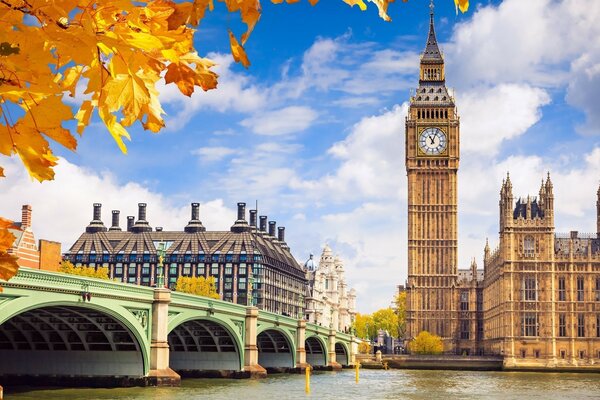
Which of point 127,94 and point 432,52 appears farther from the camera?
point 432,52

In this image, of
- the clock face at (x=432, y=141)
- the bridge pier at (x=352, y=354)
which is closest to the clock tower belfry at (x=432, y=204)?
the clock face at (x=432, y=141)

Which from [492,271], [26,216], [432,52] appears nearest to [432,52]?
[432,52]

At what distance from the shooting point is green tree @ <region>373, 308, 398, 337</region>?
17438cm

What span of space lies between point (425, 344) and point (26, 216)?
64.2 m

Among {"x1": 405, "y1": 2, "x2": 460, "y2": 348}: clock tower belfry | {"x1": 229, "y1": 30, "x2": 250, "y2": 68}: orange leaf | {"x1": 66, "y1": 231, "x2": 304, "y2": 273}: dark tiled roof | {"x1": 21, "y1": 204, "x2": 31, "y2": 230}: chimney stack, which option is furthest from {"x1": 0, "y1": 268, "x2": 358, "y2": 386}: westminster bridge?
{"x1": 66, "y1": 231, "x2": 304, "y2": 273}: dark tiled roof

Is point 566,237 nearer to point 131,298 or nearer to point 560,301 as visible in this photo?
point 560,301

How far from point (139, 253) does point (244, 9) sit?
139 m

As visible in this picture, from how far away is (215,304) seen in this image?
58531 mm

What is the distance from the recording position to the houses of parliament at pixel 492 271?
349 feet

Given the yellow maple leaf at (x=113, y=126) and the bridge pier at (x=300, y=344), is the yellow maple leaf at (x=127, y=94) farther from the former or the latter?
the bridge pier at (x=300, y=344)

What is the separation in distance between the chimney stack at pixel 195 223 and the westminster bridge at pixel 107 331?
76932 millimetres

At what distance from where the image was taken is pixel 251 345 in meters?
65.4

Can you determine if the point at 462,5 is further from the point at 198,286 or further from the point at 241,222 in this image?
the point at 241,222

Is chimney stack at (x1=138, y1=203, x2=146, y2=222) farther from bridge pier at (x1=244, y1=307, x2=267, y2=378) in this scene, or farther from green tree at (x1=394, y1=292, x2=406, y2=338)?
bridge pier at (x1=244, y1=307, x2=267, y2=378)
